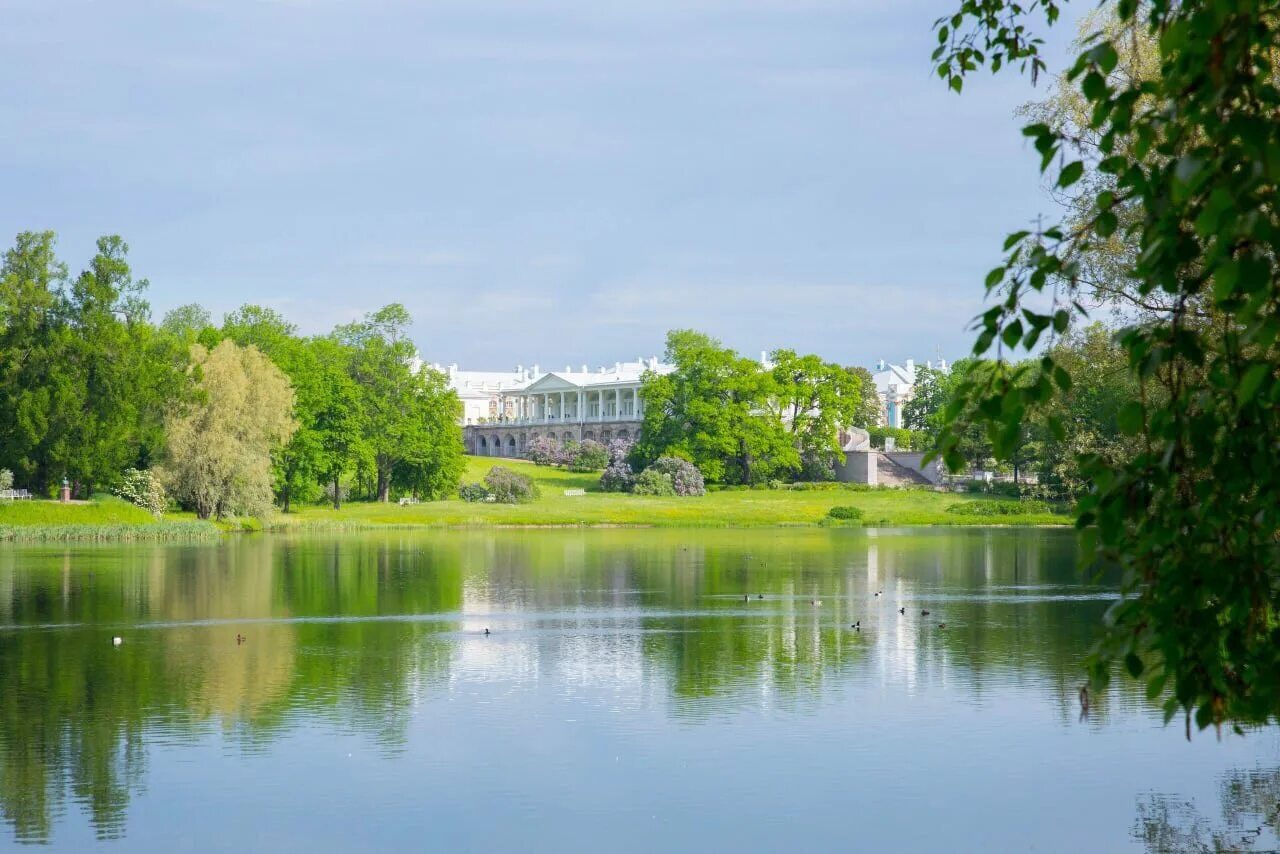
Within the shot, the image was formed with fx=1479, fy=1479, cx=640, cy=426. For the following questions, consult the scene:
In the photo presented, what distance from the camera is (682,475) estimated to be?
306ft

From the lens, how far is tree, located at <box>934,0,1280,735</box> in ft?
12.3

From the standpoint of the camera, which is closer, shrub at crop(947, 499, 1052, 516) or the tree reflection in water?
the tree reflection in water

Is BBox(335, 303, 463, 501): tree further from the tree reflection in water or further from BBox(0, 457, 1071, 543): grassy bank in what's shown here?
the tree reflection in water

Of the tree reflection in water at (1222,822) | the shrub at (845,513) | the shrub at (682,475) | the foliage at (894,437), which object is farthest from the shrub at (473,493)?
the tree reflection in water at (1222,822)

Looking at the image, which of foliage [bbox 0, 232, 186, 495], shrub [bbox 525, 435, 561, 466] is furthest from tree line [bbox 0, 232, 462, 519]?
shrub [bbox 525, 435, 561, 466]

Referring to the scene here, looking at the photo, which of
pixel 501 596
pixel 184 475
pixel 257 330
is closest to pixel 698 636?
pixel 501 596

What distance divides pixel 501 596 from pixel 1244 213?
29.6 m

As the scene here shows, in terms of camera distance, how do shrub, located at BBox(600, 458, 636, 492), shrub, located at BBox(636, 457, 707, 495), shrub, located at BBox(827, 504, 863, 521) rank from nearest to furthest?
shrub, located at BBox(827, 504, 863, 521)
shrub, located at BBox(636, 457, 707, 495)
shrub, located at BBox(600, 458, 636, 492)

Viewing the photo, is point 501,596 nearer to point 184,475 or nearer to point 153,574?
→ point 153,574

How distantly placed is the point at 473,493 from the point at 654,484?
11.9 m

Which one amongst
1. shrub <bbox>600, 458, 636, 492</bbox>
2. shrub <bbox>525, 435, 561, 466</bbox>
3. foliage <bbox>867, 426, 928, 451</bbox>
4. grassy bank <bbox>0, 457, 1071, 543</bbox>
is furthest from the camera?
foliage <bbox>867, 426, 928, 451</bbox>

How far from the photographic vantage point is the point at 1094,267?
22.2 metres

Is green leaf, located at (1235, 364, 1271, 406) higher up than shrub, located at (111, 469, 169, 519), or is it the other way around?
green leaf, located at (1235, 364, 1271, 406)

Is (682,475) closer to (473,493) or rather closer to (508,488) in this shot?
(508,488)
